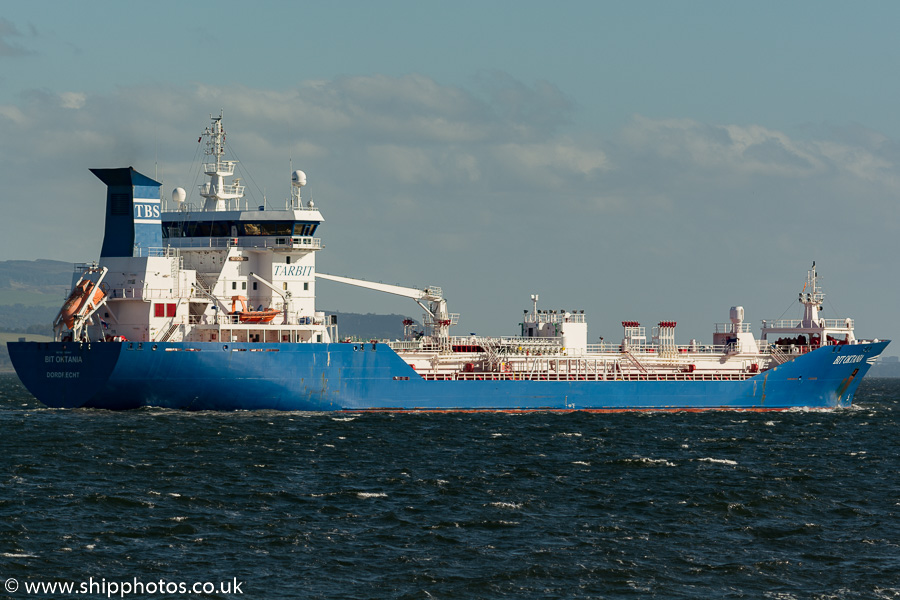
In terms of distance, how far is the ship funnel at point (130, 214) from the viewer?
49.7m

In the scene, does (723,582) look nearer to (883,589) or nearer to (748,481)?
(883,589)

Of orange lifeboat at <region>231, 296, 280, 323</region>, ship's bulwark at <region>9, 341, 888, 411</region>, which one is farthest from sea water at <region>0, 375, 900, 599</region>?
orange lifeboat at <region>231, 296, 280, 323</region>

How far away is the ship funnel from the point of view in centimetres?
4966

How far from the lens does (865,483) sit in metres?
34.5

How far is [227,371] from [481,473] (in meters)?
16.8
